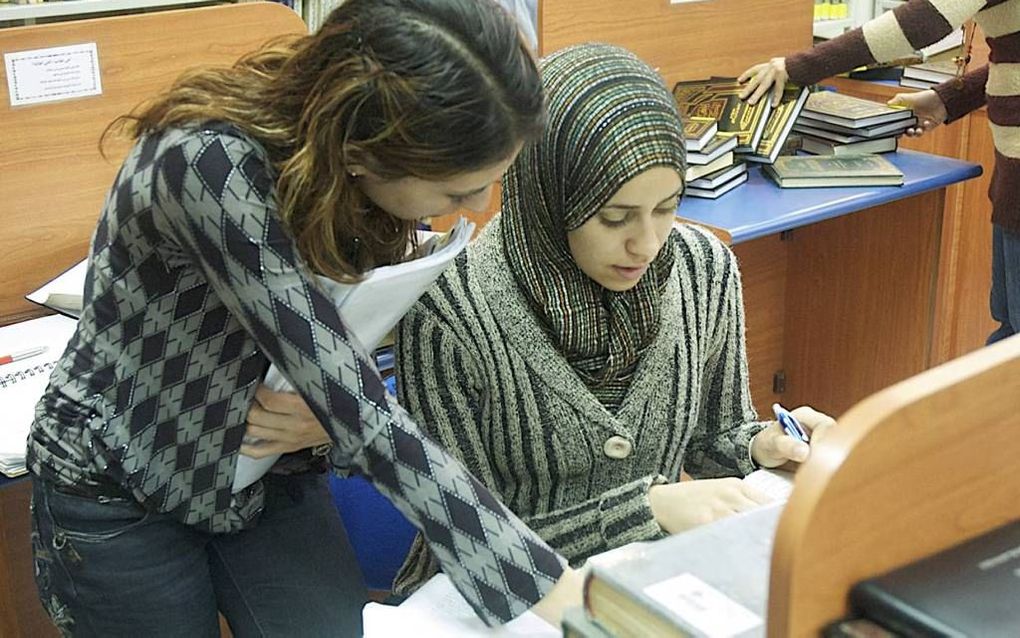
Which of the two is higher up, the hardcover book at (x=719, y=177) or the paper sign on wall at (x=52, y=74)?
the paper sign on wall at (x=52, y=74)

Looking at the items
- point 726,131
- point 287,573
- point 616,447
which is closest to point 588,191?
point 616,447

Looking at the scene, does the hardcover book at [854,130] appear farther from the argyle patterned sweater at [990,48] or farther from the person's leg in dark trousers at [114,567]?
the person's leg in dark trousers at [114,567]

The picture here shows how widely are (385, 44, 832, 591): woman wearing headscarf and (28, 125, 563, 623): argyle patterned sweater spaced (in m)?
0.21

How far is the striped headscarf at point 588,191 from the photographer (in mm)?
1325

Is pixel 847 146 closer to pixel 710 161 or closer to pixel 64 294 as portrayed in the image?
pixel 710 161

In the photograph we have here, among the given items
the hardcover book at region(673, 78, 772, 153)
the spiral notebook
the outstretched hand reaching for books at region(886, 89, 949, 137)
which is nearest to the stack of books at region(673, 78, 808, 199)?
the hardcover book at region(673, 78, 772, 153)

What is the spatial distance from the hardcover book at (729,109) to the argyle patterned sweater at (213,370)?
157 centimetres

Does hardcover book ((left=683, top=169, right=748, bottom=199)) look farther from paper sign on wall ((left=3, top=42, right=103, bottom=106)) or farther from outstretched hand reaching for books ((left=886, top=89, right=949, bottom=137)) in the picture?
paper sign on wall ((left=3, top=42, right=103, bottom=106))

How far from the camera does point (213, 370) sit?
122 cm

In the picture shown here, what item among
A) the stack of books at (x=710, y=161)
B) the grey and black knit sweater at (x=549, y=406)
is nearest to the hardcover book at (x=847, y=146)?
the stack of books at (x=710, y=161)

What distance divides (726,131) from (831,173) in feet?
0.78

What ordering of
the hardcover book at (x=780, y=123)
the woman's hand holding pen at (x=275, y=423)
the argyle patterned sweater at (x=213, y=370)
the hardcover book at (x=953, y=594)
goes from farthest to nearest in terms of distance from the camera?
the hardcover book at (x=780, y=123) < the woman's hand holding pen at (x=275, y=423) < the argyle patterned sweater at (x=213, y=370) < the hardcover book at (x=953, y=594)

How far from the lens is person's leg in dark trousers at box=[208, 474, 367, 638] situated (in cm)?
142

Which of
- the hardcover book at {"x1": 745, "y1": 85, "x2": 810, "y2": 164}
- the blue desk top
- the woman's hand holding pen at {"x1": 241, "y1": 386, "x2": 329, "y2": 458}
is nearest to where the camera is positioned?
the woman's hand holding pen at {"x1": 241, "y1": 386, "x2": 329, "y2": 458}
